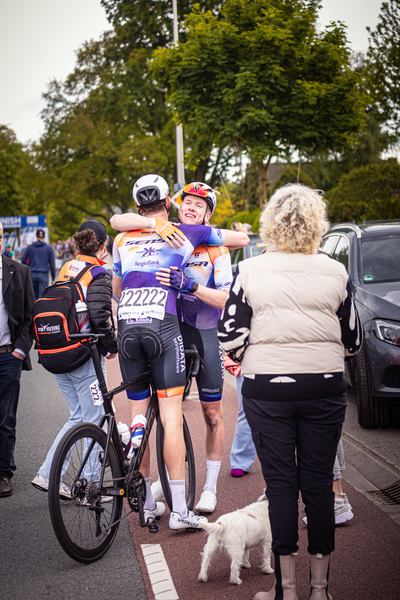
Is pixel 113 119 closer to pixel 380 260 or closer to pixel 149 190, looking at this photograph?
pixel 380 260

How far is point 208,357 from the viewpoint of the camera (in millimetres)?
3975

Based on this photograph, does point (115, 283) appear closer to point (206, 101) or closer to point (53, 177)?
point (206, 101)

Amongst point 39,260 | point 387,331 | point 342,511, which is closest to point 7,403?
point 342,511

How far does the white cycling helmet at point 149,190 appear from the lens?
3.64m

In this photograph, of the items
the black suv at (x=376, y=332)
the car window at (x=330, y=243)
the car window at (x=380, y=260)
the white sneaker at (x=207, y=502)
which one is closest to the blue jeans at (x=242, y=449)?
the white sneaker at (x=207, y=502)

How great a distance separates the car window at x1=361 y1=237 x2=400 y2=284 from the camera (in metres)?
6.57

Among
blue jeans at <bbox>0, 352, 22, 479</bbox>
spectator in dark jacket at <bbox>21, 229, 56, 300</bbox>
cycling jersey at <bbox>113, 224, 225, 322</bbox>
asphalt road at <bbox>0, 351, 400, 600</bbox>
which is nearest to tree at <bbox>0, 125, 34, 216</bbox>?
spectator in dark jacket at <bbox>21, 229, 56, 300</bbox>

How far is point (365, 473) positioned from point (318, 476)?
225cm

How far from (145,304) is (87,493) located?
108 centimetres

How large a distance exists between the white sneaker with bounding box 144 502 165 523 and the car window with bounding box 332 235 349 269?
3.91 meters

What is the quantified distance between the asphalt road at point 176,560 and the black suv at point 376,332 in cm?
134

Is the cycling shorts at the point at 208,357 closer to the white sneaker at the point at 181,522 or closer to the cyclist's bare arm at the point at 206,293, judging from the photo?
the cyclist's bare arm at the point at 206,293

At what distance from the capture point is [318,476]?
2.74m

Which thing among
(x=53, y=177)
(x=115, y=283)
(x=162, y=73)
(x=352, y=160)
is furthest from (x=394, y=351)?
(x=352, y=160)
